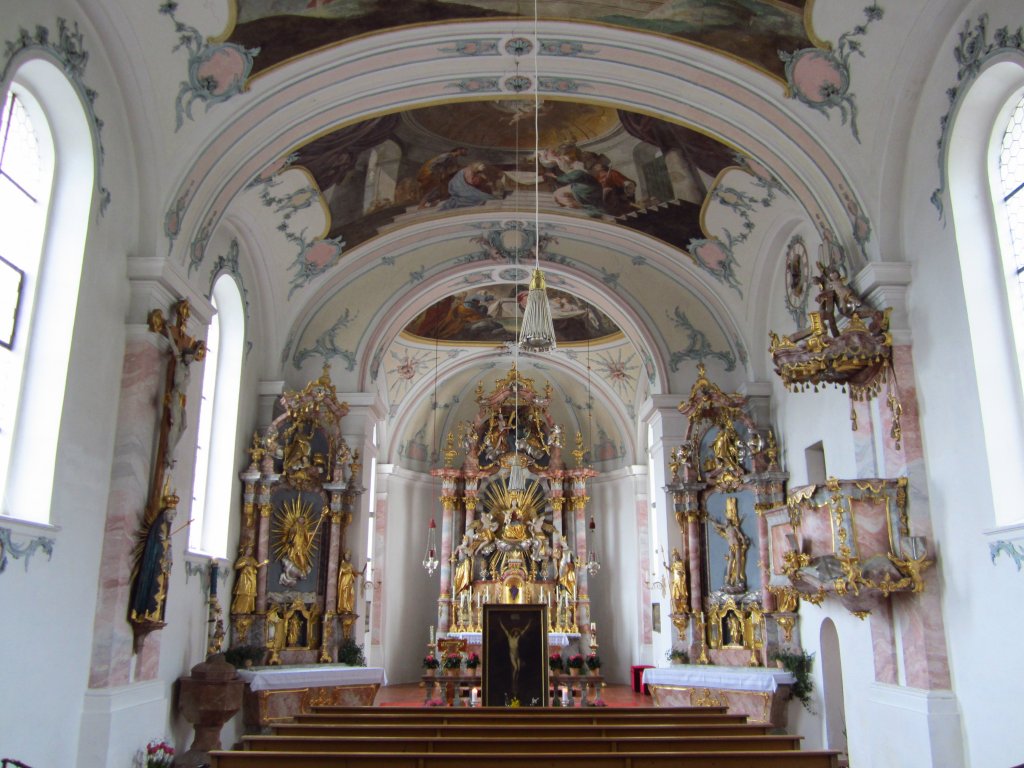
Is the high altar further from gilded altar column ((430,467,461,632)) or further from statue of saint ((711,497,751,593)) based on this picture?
statue of saint ((711,497,751,593))

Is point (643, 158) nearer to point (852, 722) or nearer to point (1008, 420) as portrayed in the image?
point (1008, 420)

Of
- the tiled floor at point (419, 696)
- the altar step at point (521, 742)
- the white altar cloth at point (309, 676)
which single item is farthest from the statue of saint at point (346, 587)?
the altar step at point (521, 742)

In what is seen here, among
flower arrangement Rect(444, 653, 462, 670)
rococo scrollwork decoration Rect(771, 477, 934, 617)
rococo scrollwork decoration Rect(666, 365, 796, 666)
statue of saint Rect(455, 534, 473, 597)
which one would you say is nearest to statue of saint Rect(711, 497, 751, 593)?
rococo scrollwork decoration Rect(666, 365, 796, 666)

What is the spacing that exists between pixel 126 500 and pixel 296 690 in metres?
5.17

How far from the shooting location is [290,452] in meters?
15.3

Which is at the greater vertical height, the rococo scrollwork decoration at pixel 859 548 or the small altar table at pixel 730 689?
the rococo scrollwork decoration at pixel 859 548

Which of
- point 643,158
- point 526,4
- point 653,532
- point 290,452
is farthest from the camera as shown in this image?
point 653,532

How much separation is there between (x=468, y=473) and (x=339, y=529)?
27.4ft

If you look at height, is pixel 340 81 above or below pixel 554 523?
above

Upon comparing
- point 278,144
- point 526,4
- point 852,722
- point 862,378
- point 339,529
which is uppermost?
point 526,4

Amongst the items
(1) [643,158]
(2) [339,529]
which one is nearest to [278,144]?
(1) [643,158]

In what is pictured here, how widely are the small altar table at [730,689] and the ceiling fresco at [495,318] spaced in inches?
384

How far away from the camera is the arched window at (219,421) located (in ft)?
44.8

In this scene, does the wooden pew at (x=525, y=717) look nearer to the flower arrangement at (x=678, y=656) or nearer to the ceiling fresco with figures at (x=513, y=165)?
the flower arrangement at (x=678, y=656)
